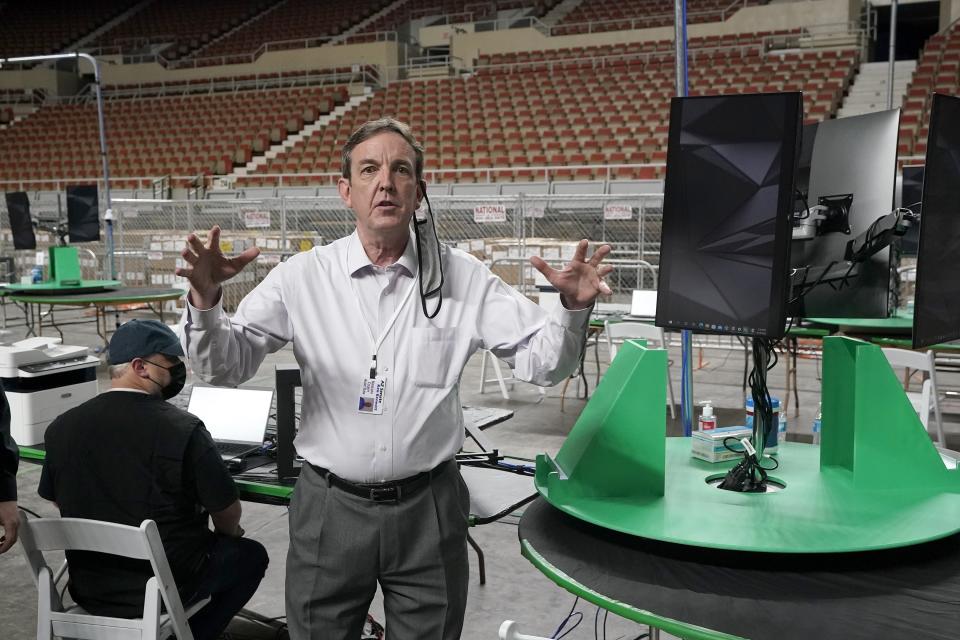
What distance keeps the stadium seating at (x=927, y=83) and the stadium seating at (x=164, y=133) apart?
40.3 feet

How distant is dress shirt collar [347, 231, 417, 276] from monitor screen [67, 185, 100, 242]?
704 centimetres

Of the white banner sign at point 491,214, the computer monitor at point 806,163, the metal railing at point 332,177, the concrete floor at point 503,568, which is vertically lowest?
the concrete floor at point 503,568

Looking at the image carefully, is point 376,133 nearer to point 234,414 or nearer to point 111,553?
point 111,553

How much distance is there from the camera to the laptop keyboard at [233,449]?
8.68 ft

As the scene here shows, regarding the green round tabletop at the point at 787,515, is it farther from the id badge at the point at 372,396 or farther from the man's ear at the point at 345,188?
the man's ear at the point at 345,188

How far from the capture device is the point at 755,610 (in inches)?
50.4

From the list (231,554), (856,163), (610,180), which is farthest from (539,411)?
(610,180)

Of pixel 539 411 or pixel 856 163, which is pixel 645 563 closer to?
pixel 856 163

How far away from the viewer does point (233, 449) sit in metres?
2.70

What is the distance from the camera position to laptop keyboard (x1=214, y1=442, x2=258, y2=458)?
2644 millimetres

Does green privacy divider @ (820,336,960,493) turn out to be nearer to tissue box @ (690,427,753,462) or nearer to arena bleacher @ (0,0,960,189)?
tissue box @ (690,427,753,462)

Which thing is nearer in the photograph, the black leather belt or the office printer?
the black leather belt

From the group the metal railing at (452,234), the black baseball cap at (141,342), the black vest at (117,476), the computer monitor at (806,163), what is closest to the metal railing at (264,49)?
the metal railing at (452,234)

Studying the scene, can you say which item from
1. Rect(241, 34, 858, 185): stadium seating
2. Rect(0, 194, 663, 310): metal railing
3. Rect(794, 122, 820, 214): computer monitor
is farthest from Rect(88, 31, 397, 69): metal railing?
Rect(794, 122, 820, 214): computer monitor
